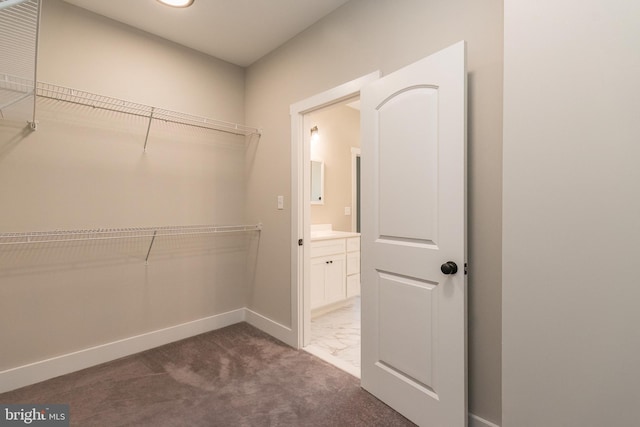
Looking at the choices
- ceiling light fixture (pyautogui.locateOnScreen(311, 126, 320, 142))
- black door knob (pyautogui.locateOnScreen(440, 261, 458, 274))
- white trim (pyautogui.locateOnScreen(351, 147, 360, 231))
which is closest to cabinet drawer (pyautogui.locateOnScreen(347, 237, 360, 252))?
white trim (pyautogui.locateOnScreen(351, 147, 360, 231))

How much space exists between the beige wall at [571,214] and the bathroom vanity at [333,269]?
2203mm

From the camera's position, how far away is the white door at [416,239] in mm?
1481

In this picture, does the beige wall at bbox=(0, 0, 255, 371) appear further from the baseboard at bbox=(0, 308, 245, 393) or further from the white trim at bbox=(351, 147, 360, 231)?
the white trim at bbox=(351, 147, 360, 231)

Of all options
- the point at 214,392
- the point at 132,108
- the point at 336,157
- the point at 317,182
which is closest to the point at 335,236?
the point at 317,182

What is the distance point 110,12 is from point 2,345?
8.04 ft

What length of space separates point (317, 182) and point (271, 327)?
1.95 m

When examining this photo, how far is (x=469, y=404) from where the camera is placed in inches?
62.6

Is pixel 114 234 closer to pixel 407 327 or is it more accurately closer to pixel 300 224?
pixel 300 224

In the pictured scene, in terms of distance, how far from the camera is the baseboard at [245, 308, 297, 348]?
2.66 metres

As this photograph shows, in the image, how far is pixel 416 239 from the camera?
165 centimetres

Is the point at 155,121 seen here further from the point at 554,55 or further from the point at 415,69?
the point at 554,55

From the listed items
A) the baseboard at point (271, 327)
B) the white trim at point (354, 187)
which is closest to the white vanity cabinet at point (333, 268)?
the baseboard at point (271, 327)

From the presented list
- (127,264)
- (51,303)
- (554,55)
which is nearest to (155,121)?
(127,264)

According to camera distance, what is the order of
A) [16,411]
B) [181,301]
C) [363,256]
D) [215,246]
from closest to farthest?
[16,411] → [363,256] → [181,301] → [215,246]
